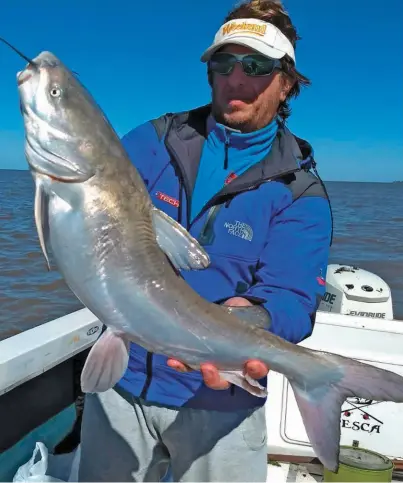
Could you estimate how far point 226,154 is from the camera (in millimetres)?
3010

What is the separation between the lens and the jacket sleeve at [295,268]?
253 centimetres

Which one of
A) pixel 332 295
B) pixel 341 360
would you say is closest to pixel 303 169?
pixel 341 360

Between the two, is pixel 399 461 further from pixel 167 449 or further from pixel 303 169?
pixel 303 169

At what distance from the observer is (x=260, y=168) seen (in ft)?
9.61

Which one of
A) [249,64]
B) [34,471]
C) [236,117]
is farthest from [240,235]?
[34,471]

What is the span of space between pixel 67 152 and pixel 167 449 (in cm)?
184

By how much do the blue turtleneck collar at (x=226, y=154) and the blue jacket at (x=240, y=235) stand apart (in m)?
0.05

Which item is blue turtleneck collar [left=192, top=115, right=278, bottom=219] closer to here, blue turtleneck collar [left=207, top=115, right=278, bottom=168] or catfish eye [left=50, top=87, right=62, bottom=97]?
blue turtleneck collar [left=207, top=115, right=278, bottom=168]

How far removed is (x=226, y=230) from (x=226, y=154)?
46 centimetres

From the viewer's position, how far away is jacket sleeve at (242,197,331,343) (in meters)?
2.53

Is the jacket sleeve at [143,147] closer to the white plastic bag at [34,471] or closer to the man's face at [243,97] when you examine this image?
the man's face at [243,97]

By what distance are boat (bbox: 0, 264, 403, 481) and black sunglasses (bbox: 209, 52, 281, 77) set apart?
2.51m

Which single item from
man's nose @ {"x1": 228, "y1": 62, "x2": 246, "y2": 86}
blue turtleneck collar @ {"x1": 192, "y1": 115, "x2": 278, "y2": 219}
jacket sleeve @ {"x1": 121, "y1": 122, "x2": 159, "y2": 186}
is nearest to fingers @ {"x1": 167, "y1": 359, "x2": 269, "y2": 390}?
blue turtleneck collar @ {"x1": 192, "y1": 115, "x2": 278, "y2": 219}

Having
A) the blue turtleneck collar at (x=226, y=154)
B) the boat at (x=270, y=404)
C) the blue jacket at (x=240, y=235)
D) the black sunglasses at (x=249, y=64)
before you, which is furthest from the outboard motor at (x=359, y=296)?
the black sunglasses at (x=249, y=64)
